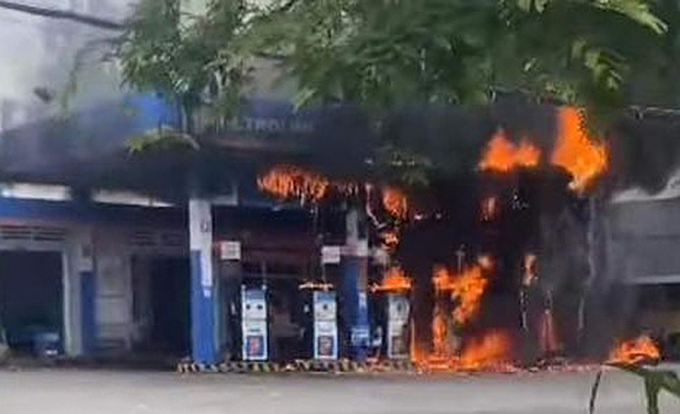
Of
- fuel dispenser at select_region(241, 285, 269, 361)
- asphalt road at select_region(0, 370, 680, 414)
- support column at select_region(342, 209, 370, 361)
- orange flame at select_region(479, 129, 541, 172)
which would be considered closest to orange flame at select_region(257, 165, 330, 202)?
support column at select_region(342, 209, 370, 361)

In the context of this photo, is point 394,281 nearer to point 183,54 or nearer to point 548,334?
point 548,334

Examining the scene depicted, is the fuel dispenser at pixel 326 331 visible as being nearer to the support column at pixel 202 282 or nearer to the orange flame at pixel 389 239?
the orange flame at pixel 389 239

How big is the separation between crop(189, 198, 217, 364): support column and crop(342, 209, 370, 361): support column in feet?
7.52

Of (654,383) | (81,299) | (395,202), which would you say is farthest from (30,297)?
(654,383)

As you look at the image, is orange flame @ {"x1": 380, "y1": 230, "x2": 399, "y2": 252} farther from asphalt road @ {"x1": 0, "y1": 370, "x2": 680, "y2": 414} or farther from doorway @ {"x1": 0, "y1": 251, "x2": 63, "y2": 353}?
doorway @ {"x1": 0, "y1": 251, "x2": 63, "y2": 353}

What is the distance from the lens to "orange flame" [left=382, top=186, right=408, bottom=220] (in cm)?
2088

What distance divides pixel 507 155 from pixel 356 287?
326 centimetres

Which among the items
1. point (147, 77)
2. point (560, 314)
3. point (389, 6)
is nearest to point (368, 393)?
point (560, 314)

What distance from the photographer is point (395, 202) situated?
2120 cm

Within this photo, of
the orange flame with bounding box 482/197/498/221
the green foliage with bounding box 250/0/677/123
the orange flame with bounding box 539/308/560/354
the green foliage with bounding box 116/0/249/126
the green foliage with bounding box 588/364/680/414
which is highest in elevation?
the orange flame with bounding box 482/197/498/221

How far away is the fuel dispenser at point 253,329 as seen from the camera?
21.3 m

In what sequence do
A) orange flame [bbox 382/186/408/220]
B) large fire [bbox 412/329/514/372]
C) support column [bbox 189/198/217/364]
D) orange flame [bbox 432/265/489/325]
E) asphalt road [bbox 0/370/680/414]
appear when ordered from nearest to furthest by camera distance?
asphalt road [bbox 0/370/680/414], support column [bbox 189/198/217/364], orange flame [bbox 382/186/408/220], large fire [bbox 412/329/514/372], orange flame [bbox 432/265/489/325]

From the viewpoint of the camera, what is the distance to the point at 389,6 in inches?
123

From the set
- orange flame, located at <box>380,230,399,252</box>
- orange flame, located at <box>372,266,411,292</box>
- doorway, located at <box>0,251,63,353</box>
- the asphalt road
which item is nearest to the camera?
the asphalt road
